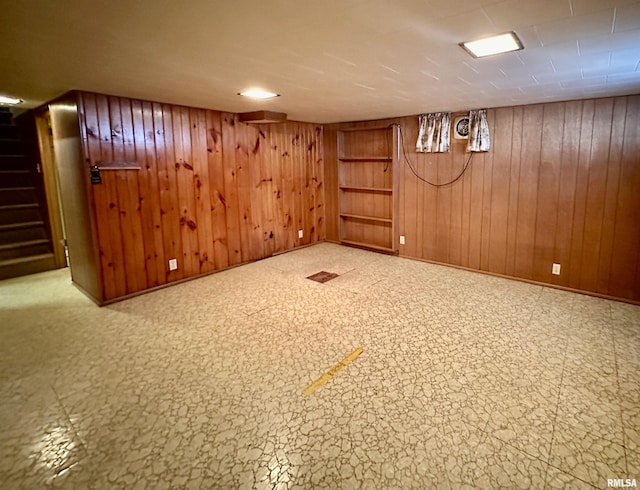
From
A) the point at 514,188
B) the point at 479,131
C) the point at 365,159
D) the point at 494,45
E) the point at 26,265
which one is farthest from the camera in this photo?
the point at 365,159

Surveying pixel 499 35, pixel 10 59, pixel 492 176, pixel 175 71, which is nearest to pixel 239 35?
pixel 175 71

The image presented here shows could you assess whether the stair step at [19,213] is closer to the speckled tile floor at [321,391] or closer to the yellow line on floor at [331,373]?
the speckled tile floor at [321,391]

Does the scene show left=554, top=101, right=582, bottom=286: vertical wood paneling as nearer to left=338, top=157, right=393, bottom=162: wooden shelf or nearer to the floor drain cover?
left=338, top=157, right=393, bottom=162: wooden shelf

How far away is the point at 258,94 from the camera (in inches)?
136

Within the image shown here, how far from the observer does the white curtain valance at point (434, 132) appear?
473 centimetres

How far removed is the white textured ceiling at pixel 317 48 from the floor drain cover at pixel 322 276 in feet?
7.10

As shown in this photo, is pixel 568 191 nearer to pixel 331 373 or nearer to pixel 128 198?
pixel 331 373

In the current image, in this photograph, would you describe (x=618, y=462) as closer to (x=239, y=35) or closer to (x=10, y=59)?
(x=239, y=35)

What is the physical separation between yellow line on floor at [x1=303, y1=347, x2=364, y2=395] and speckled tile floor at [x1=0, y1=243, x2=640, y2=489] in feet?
0.14

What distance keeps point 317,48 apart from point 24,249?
5313 millimetres

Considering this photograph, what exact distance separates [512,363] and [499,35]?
219cm

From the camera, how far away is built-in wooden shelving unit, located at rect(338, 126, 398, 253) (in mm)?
5496

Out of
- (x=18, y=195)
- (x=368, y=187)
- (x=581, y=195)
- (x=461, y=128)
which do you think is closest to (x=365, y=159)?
(x=368, y=187)

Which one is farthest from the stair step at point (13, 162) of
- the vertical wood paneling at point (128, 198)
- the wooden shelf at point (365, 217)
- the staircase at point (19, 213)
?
the wooden shelf at point (365, 217)
